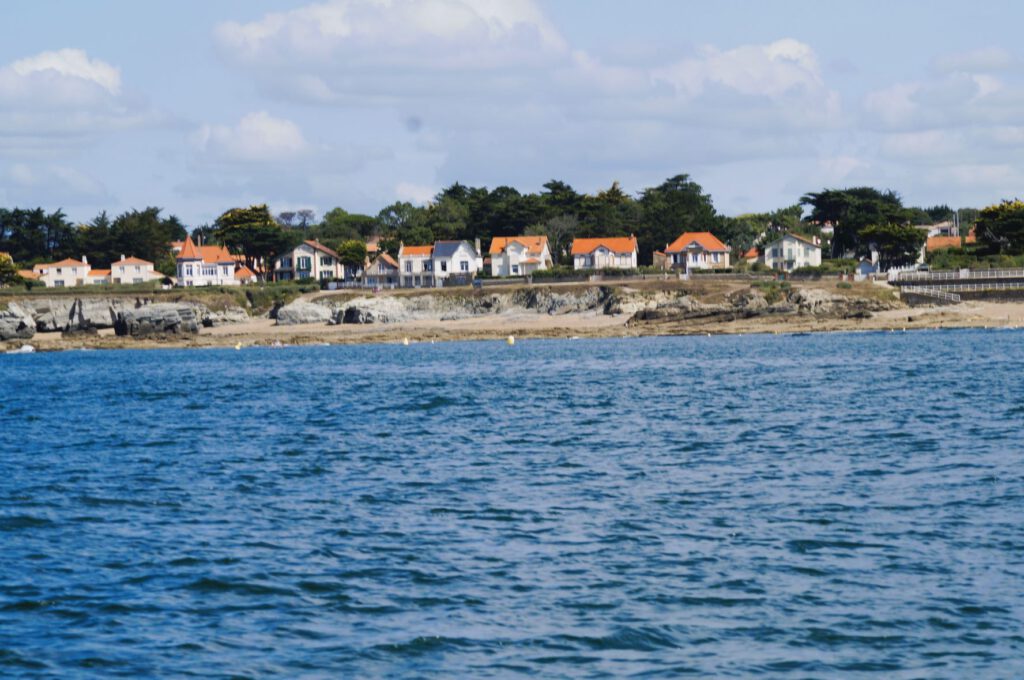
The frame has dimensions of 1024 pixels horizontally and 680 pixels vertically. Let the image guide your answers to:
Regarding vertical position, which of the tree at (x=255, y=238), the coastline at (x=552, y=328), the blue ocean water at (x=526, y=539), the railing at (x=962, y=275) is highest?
the tree at (x=255, y=238)

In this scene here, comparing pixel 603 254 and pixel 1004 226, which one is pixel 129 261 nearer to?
pixel 603 254

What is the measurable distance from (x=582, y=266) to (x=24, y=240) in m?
85.6

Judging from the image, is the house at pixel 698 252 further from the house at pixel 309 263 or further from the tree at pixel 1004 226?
the house at pixel 309 263

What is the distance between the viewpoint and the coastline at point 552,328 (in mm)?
91812

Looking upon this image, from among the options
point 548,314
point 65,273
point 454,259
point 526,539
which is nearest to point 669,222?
point 454,259

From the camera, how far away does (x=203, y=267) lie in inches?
5782

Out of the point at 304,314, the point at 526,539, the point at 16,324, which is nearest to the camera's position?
the point at 526,539

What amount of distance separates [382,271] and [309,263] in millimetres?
13883

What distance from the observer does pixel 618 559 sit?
19.2 m

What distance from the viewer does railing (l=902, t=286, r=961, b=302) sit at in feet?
324

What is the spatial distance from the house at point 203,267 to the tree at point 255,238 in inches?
134

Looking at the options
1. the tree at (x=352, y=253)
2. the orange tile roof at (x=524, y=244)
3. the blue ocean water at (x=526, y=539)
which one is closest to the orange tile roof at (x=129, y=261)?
the tree at (x=352, y=253)

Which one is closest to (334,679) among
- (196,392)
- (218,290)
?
(196,392)

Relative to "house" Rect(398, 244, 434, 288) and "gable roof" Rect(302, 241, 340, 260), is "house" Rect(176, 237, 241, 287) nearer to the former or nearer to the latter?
"gable roof" Rect(302, 241, 340, 260)
